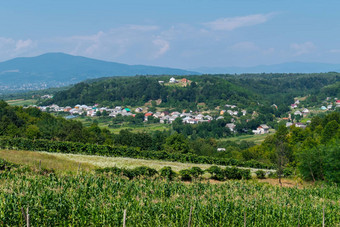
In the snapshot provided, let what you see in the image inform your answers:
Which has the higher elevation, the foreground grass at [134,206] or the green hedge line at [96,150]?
the foreground grass at [134,206]

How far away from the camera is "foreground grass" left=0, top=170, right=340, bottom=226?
13500 mm

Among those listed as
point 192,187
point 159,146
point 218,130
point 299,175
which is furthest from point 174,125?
point 192,187

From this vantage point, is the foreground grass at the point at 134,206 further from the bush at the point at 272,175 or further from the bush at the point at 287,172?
the bush at the point at 287,172

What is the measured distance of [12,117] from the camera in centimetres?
7094

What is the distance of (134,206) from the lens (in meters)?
15.1

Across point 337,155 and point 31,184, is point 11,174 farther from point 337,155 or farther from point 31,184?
point 337,155

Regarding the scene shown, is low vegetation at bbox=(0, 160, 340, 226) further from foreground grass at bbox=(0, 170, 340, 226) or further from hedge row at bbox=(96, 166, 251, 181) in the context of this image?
hedge row at bbox=(96, 166, 251, 181)

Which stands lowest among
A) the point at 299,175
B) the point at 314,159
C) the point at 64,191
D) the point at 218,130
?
the point at 218,130

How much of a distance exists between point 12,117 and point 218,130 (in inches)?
3658

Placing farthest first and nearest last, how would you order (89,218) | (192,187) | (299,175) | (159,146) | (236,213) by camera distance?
(159,146)
(299,175)
(192,187)
(236,213)
(89,218)

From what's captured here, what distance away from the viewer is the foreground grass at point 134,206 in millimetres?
13500

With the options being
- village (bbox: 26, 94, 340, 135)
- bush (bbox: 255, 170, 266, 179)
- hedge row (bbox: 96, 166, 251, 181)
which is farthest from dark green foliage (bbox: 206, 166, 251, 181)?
village (bbox: 26, 94, 340, 135)

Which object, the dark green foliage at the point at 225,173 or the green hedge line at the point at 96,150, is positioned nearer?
the dark green foliage at the point at 225,173

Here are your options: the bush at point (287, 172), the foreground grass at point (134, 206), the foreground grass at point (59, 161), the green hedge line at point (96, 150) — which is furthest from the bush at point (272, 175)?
the foreground grass at point (134, 206)
